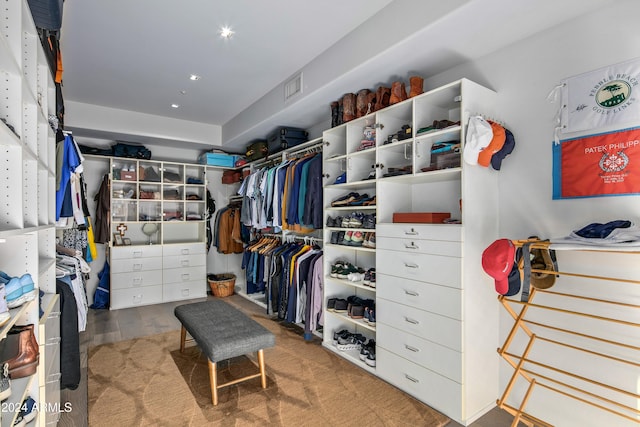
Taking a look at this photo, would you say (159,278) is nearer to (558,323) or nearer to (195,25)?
(195,25)

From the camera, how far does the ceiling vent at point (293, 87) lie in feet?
10.2

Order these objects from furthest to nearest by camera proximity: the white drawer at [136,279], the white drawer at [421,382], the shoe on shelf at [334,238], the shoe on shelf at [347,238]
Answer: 1. the white drawer at [136,279]
2. the shoe on shelf at [334,238]
3. the shoe on shelf at [347,238]
4. the white drawer at [421,382]

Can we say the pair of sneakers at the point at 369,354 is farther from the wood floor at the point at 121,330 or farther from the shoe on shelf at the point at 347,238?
the shoe on shelf at the point at 347,238

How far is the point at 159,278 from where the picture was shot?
4.80 metres

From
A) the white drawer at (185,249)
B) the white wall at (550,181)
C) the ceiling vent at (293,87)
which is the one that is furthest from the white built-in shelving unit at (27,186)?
the white drawer at (185,249)

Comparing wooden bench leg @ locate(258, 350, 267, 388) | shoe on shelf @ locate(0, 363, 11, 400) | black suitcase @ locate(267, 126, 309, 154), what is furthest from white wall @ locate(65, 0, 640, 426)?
shoe on shelf @ locate(0, 363, 11, 400)

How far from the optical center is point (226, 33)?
2510 mm

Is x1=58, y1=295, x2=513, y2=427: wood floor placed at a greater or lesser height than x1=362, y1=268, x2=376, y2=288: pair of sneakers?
lesser

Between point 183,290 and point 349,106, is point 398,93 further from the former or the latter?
point 183,290

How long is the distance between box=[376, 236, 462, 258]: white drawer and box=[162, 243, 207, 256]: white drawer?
11.2 feet

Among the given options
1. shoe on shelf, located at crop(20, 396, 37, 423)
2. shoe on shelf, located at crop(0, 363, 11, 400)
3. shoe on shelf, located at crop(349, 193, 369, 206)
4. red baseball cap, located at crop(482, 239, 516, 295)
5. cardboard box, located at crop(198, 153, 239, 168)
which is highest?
cardboard box, located at crop(198, 153, 239, 168)

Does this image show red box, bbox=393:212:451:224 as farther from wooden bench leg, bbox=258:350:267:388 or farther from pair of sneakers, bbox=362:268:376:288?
wooden bench leg, bbox=258:350:267:388

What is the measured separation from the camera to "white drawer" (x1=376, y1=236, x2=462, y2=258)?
211 cm

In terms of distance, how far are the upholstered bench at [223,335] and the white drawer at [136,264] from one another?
2.18m
